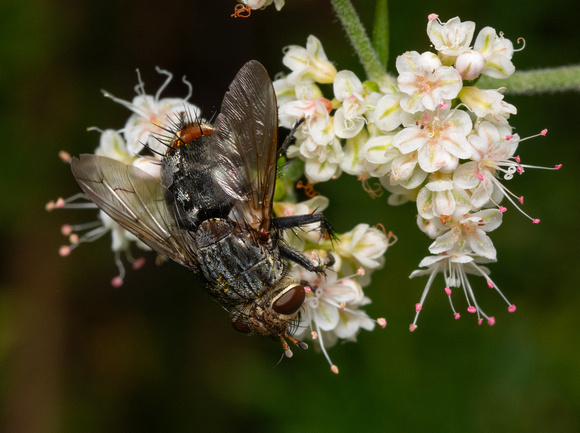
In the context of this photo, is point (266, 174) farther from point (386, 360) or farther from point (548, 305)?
point (548, 305)

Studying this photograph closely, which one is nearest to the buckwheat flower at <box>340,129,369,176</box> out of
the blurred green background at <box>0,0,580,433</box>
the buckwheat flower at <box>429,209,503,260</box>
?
the buckwheat flower at <box>429,209,503,260</box>

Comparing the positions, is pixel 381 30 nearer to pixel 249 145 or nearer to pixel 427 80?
pixel 427 80

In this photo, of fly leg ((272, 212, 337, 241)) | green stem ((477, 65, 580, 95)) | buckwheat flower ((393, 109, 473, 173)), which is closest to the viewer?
buckwheat flower ((393, 109, 473, 173))

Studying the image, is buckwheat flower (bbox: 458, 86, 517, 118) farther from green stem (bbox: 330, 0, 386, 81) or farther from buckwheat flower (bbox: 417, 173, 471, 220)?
green stem (bbox: 330, 0, 386, 81)

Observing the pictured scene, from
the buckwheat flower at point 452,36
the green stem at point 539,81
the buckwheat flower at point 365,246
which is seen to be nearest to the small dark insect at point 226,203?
the buckwheat flower at point 365,246

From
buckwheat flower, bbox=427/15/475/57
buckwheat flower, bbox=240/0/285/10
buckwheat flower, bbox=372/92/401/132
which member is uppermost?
buckwheat flower, bbox=240/0/285/10

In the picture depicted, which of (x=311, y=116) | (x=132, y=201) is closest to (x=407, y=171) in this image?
(x=311, y=116)
